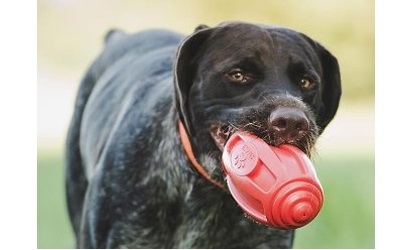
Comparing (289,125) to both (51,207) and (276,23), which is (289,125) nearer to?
(276,23)

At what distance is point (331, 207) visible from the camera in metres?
5.66

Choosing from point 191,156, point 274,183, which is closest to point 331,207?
point 191,156

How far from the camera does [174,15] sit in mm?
5770

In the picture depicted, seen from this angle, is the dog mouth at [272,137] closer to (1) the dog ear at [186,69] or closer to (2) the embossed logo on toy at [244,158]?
(2) the embossed logo on toy at [244,158]

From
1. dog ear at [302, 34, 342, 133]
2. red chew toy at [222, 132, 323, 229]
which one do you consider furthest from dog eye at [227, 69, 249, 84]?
dog ear at [302, 34, 342, 133]

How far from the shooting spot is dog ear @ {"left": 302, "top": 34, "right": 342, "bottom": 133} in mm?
4180

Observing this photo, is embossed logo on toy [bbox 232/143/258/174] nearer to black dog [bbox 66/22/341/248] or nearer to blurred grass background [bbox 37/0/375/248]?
black dog [bbox 66/22/341/248]

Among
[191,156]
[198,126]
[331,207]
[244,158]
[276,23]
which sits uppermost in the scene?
[244,158]

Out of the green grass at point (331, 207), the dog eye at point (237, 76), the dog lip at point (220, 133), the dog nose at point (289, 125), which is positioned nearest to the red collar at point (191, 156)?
the dog lip at point (220, 133)

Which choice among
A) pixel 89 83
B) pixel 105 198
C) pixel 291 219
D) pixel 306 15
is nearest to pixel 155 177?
pixel 105 198

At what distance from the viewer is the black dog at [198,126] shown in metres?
3.83

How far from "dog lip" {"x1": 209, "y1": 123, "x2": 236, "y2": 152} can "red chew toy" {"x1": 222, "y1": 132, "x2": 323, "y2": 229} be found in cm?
23

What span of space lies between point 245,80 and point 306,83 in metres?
0.27

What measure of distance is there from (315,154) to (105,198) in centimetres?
103
